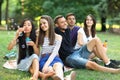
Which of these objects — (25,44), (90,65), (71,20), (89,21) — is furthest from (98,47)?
(25,44)

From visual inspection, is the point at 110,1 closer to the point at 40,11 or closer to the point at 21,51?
the point at 40,11

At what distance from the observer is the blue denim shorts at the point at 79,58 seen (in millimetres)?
7166

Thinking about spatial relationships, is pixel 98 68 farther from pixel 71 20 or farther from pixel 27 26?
pixel 27 26

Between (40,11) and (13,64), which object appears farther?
(40,11)

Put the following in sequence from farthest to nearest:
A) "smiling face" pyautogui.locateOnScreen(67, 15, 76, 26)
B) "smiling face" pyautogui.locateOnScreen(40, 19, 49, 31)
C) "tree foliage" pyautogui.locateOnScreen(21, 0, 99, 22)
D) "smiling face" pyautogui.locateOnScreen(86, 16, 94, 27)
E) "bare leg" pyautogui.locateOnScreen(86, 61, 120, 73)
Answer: "tree foliage" pyautogui.locateOnScreen(21, 0, 99, 22)
"smiling face" pyautogui.locateOnScreen(86, 16, 94, 27)
"smiling face" pyautogui.locateOnScreen(67, 15, 76, 26)
"bare leg" pyautogui.locateOnScreen(86, 61, 120, 73)
"smiling face" pyautogui.locateOnScreen(40, 19, 49, 31)

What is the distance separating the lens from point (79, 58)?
23.5ft

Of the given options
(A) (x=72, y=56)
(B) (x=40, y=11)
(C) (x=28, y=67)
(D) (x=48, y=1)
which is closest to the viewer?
(C) (x=28, y=67)

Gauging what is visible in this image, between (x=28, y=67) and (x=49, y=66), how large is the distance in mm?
496

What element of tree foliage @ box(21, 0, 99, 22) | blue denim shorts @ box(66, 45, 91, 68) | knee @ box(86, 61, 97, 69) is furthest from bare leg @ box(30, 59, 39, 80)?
tree foliage @ box(21, 0, 99, 22)

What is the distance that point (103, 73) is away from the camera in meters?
7.01

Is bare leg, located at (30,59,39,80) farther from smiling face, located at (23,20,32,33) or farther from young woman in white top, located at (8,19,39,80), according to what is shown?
smiling face, located at (23,20,32,33)

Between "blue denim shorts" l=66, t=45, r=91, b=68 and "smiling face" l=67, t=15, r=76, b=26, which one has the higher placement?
"smiling face" l=67, t=15, r=76, b=26

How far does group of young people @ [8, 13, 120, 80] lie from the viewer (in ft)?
21.1

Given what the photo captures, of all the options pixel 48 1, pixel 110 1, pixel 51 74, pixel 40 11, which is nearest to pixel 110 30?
pixel 110 1
